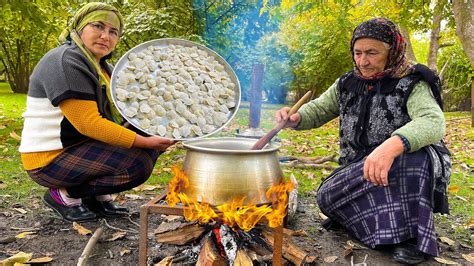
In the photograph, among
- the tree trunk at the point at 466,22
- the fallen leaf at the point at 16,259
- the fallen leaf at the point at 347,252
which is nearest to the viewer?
the fallen leaf at the point at 16,259

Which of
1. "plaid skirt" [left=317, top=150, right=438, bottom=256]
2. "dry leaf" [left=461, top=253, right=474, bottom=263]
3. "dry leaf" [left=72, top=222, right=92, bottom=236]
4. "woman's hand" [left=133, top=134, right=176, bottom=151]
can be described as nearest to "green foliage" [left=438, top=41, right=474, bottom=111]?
"dry leaf" [left=461, top=253, right=474, bottom=263]

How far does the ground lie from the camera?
7.46 feet

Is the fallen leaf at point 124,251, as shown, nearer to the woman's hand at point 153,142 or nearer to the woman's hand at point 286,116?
the woman's hand at point 153,142

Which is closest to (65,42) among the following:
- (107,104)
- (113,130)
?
(107,104)

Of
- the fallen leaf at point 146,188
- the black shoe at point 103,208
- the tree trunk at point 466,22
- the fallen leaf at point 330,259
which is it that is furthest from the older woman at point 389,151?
the tree trunk at point 466,22

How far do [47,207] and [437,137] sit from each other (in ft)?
8.98

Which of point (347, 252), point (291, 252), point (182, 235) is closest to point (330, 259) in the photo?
point (347, 252)

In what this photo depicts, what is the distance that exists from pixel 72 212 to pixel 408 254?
2161 mm

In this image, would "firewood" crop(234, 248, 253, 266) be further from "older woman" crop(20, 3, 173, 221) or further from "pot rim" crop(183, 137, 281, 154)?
"older woman" crop(20, 3, 173, 221)

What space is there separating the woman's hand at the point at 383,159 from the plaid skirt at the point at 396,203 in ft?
0.80

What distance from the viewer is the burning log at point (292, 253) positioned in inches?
83.0

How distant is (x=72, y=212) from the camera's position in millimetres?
2771

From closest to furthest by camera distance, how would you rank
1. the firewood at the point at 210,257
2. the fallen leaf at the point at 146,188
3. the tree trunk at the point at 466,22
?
1. the firewood at the point at 210,257
2. the fallen leaf at the point at 146,188
3. the tree trunk at the point at 466,22

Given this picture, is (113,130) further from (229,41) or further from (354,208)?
(229,41)
